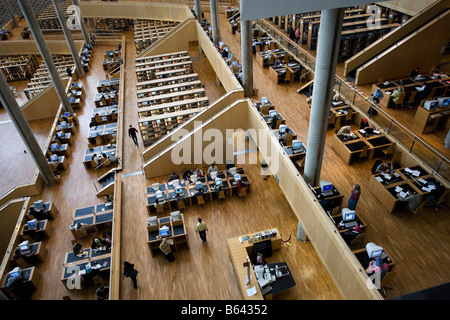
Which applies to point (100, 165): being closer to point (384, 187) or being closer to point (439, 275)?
point (384, 187)

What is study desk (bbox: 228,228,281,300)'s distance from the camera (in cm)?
864

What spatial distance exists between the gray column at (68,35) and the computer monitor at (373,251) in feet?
79.1

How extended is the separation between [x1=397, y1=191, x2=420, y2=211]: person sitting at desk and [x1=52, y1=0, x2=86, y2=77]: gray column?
78.6 ft

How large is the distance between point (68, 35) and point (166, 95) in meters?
11.5

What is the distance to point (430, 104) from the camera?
34.3ft

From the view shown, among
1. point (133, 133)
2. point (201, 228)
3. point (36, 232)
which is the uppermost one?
point (133, 133)

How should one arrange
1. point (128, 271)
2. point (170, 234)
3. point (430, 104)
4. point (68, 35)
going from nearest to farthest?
1. point (128, 271)
2. point (430, 104)
3. point (170, 234)
4. point (68, 35)

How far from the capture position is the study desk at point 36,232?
39.4 ft

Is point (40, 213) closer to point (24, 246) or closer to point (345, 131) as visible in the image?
point (24, 246)

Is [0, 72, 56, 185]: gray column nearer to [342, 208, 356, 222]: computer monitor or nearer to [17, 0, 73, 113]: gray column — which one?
[17, 0, 73, 113]: gray column

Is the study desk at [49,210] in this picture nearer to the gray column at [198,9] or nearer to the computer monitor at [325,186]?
the computer monitor at [325,186]

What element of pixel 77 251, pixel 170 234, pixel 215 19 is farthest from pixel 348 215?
pixel 215 19

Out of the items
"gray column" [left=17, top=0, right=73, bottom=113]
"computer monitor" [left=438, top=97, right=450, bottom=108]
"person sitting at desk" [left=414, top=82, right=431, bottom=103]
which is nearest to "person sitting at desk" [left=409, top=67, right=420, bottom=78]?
"person sitting at desk" [left=414, top=82, right=431, bottom=103]

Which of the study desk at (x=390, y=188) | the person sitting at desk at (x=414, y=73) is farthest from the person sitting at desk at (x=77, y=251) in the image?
the person sitting at desk at (x=414, y=73)
